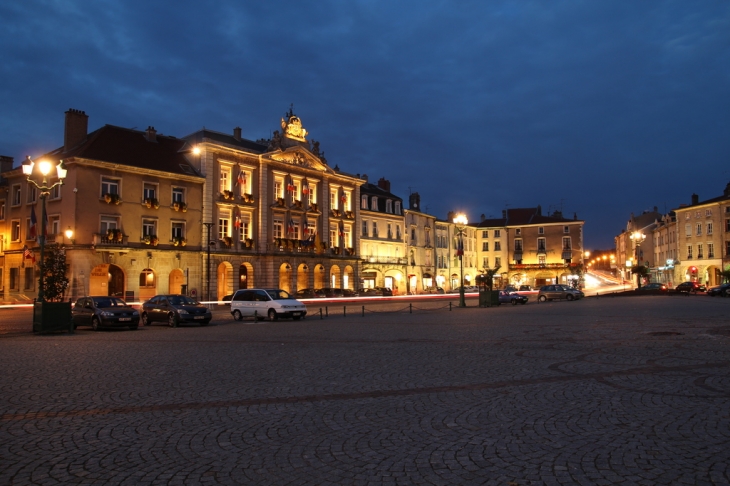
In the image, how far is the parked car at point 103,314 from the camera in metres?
23.8

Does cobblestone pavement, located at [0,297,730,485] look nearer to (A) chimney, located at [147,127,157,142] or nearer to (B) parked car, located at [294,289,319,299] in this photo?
(A) chimney, located at [147,127,157,142]

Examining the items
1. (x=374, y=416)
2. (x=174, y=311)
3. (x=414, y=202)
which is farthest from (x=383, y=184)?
(x=374, y=416)

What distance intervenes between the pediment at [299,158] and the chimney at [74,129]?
52.5 feet

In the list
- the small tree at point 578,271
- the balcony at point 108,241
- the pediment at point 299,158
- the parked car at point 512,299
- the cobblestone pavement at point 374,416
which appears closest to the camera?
the cobblestone pavement at point 374,416

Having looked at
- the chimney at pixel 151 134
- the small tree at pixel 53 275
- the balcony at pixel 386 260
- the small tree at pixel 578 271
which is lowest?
the small tree at pixel 53 275

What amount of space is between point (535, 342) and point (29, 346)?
14.1 m

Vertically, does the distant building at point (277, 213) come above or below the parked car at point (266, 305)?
above

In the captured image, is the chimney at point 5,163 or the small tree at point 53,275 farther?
the chimney at point 5,163

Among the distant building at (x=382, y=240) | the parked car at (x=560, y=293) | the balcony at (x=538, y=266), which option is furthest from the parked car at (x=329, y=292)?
the balcony at (x=538, y=266)

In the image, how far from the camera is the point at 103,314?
23.9m

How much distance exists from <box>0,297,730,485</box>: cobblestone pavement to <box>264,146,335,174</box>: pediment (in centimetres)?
4480

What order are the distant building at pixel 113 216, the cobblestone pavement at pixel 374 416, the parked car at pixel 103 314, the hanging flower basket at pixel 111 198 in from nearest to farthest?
the cobblestone pavement at pixel 374 416 → the parked car at pixel 103 314 → the distant building at pixel 113 216 → the hanging flower basket at pixel 111 198

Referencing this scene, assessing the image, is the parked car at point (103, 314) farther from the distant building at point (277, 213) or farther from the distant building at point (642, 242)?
the distant building at point (642, 242)

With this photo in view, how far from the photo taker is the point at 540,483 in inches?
200
